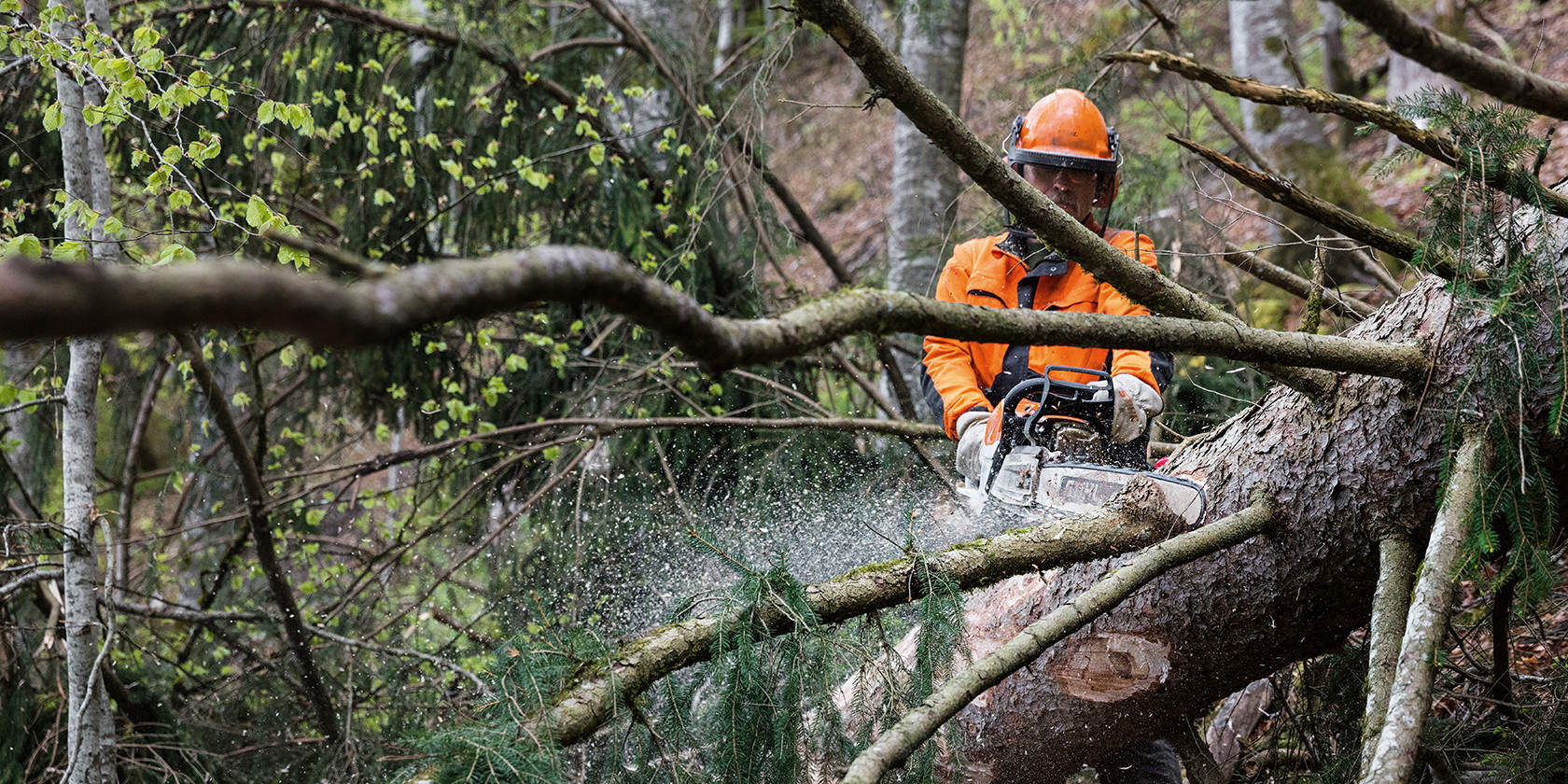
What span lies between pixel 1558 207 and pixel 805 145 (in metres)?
13.6

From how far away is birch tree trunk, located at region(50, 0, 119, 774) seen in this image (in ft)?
9.85

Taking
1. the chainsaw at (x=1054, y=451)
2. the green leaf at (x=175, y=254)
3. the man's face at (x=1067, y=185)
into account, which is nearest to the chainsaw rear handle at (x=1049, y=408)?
the chainsaw at (x=1054, y=451)

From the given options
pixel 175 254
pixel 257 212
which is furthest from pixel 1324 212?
pixel 175 254

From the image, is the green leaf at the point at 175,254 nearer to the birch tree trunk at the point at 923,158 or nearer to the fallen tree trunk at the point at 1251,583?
the fallen tree trunk at the point at 1251,583

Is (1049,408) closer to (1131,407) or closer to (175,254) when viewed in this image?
(1131,407)

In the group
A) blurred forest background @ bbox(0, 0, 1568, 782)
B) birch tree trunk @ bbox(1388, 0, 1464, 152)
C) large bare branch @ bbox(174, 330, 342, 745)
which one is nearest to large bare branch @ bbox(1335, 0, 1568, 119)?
blurred forest background @ bbox(0, 0, 1568, 782)

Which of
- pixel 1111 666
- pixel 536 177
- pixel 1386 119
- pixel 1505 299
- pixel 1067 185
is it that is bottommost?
pixel 1111 666

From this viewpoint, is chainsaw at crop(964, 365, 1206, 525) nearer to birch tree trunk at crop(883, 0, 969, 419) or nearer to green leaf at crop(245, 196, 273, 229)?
green leaf at crop(245, 196, 273, 229)

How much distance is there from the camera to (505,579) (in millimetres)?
4617

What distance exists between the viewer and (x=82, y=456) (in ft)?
10.2

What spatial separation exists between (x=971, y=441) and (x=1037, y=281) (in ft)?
2.28

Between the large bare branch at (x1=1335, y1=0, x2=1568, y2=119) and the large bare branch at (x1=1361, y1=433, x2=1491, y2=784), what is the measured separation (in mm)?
657

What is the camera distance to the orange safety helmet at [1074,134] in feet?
11.8

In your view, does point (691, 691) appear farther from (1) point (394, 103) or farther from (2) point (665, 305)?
(1) point (394, 103)
